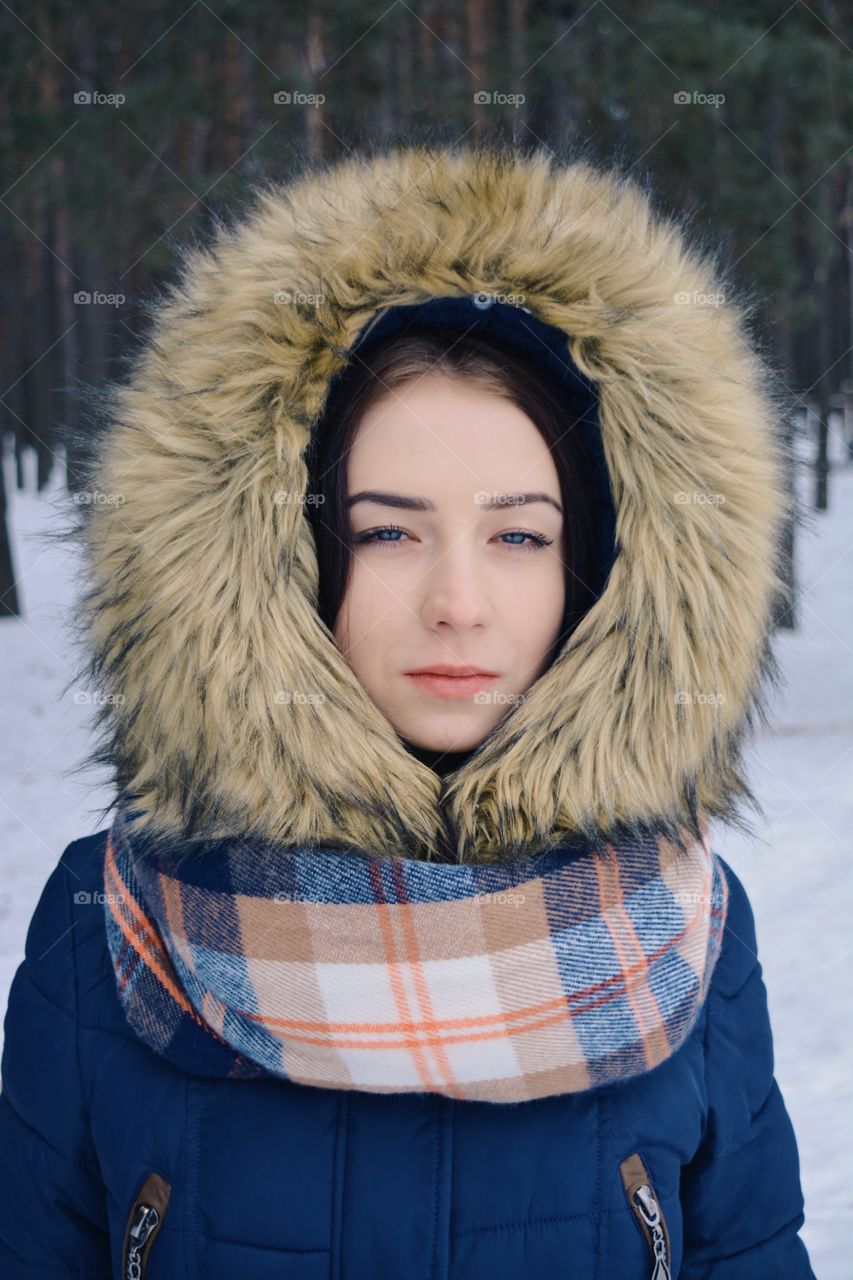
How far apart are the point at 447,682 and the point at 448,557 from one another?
0.49ft

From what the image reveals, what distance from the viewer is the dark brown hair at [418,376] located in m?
1.35

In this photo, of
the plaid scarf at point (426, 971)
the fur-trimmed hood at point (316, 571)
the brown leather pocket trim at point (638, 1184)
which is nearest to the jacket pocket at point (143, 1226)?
the plaid scarf at point (426, 971)

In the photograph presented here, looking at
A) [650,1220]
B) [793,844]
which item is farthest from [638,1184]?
[793,844]

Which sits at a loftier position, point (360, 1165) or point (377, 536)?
point (377, 536)

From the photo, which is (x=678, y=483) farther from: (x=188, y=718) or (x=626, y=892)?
(x=188, y=718)

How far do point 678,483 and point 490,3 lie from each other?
38.6 feet

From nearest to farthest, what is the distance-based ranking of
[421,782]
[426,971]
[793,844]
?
[426,971] → [421,782] → [793,844]

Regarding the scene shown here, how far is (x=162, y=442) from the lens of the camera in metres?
1.38

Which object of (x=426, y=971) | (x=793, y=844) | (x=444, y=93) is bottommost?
(x=793, y=844)

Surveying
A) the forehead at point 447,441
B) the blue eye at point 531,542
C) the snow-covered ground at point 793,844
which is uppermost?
the forehead at point 447,441

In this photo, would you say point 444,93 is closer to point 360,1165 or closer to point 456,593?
point 456,593

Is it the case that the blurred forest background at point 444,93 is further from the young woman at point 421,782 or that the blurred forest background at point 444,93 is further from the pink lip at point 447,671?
the pink lip at point 447,671

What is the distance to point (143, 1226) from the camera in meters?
1.28

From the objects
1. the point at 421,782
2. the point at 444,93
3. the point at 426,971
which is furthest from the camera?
the point at 444,93
